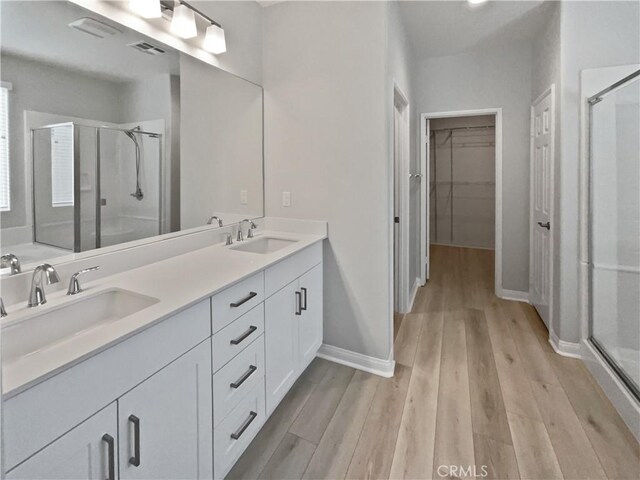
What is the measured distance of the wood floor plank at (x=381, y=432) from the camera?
1552 millimetres

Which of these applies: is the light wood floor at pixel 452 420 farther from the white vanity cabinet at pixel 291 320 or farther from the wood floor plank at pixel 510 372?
the white vanity cabinet at pixel 291 320

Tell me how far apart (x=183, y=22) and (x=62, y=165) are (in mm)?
990

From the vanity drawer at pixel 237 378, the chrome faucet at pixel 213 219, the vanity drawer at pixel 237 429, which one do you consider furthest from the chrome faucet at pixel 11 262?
the chrome faucet at pixel 213 219

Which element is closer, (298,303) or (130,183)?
(130,183)

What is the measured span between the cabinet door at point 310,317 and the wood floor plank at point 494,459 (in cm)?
101

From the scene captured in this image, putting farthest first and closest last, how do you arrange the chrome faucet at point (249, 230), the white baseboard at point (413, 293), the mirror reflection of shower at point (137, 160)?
the white baseboard at point (413, 293) → the chrome faucet at point (249, 230) → the mirror reflection of shower at point (137, 160)

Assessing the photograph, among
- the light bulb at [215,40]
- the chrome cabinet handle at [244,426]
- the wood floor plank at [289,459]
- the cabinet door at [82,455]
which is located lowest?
the wood floor plank at [289,459]

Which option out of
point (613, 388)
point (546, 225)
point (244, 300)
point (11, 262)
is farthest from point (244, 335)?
point (546, 225)

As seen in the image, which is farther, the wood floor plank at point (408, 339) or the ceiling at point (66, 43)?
the wood floor plank at point (408, 339)

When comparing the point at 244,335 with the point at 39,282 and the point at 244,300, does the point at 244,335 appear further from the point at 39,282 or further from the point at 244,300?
the point at 39,282

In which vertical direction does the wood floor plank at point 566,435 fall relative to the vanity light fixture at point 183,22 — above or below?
below

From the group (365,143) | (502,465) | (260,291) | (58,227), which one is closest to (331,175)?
(365,143)

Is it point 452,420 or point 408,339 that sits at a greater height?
point 408,339

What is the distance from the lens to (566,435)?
5.68 feet
